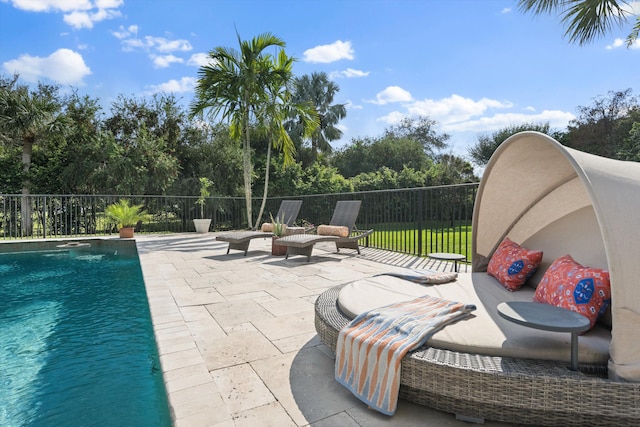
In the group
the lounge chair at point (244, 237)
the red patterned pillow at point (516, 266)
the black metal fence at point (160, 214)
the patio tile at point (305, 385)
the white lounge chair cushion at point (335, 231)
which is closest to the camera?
the patio tile at point (305, 385)

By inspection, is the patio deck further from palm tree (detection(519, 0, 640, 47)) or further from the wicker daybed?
palm tree (detection(519, 0, 640, 47))

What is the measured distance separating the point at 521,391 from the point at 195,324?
2271mm

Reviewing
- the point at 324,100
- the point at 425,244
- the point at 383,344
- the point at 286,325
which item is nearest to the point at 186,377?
the point at 286,325

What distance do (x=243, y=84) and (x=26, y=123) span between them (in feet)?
23.3

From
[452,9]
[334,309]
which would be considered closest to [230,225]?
[452,9]

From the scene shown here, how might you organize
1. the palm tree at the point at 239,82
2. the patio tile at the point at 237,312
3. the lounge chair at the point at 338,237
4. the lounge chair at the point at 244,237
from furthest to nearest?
the palm tree at the point at 239,82, the lounge chair at the point at 244,237, the lounge chair at the point at 338,237, the patio tile at the point at 237,312

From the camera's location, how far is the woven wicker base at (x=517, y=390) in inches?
52.1

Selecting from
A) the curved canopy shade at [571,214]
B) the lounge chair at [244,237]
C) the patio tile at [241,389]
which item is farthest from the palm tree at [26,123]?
the curved canopy shade at [571,214]

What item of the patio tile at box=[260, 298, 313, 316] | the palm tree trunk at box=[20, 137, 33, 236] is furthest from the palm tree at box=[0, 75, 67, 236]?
the patio tile at box=[260, 298, 313, 316]

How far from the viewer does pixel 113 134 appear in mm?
13211

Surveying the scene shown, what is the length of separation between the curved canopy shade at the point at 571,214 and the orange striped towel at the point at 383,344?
675 mm

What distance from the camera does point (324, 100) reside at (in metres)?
20.6

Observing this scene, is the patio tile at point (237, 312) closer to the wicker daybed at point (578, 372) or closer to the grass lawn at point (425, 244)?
the wicker daybed at point (578, 372)

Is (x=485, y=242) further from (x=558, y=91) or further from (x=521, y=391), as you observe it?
(x=558, y=91)
